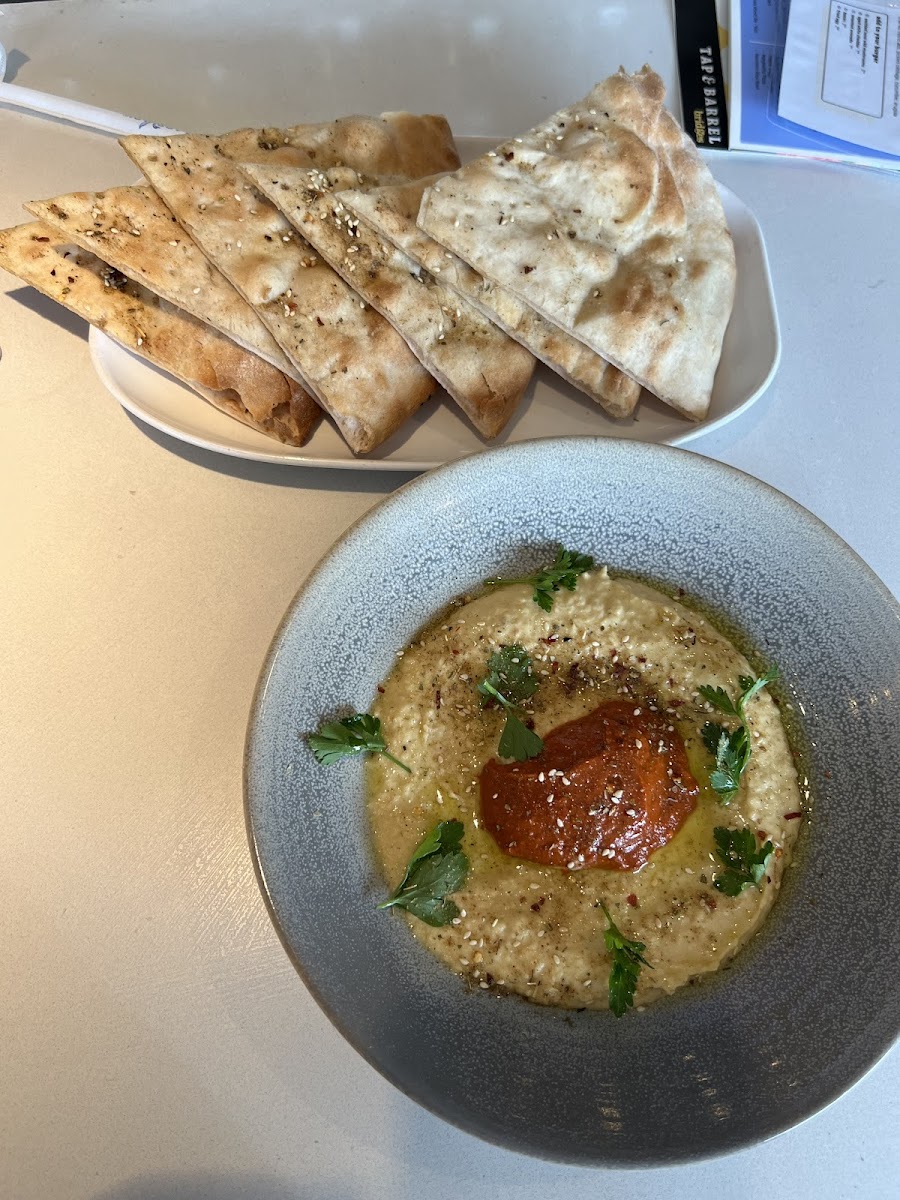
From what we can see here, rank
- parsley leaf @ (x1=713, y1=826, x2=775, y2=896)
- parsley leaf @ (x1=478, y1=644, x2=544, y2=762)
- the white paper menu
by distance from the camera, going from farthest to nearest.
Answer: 1. the white paper menu
2. parsley leaf @ (x1=478, y1=644, x2=544, y2=762)
3. parsley leaf @ (x1=713, y1=826, x2=775, y2=896)

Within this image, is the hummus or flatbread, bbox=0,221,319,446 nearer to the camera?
the hummus

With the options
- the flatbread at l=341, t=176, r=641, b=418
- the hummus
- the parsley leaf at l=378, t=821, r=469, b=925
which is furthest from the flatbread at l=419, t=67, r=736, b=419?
the parsley leaf at l=378, t=821, r=469, b=925

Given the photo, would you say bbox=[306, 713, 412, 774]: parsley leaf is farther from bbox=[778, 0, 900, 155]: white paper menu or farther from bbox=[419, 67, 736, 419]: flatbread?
bbox=[778, 0, 900, 155]: white paper menu

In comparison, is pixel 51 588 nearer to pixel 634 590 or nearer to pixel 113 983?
pixel 113 983

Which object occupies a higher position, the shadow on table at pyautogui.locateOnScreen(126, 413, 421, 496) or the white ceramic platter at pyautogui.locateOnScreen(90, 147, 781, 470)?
the white ceramic platter at pyautogui.locateOnScreen(90, 147, 781, 470)

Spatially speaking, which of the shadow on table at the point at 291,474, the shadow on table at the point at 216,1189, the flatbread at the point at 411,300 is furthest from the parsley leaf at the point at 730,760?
the shadow on table at the point at 216,1189

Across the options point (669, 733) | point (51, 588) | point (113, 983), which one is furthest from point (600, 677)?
point (51, 588)
